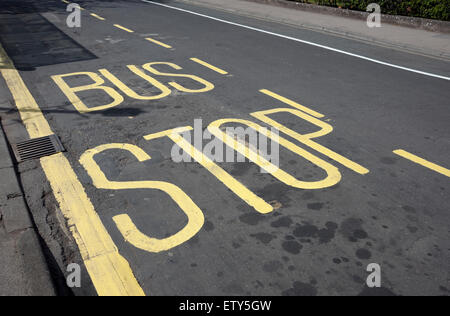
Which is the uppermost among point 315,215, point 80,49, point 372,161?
point 80,49

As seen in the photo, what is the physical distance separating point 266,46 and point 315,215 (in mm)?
8129

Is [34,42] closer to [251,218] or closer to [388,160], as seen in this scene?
→ [251,218]

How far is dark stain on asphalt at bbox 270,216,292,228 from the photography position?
3.97 m

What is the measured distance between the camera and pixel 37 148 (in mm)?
5426

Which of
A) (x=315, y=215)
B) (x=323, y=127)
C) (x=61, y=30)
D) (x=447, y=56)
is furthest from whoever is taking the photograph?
(x=61, y=30)

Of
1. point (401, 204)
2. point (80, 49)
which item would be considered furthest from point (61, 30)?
point (401, 204)

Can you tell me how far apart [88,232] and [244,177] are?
188 centimetres

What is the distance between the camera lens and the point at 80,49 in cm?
1078

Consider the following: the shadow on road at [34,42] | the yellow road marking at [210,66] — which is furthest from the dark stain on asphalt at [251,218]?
the shadow on road at [34,42]

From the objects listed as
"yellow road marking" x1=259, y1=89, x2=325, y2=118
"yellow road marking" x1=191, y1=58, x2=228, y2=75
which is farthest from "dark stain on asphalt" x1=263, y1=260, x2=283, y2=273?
"yellow road marking" x1=191, y1=58, x2=228, y2=75

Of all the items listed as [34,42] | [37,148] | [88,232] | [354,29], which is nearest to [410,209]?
[88,232]

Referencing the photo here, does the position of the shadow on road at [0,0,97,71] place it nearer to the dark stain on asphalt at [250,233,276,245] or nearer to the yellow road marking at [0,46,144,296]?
the yellow road marking at [0,46,144,296]

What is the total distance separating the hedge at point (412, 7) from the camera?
13.1m

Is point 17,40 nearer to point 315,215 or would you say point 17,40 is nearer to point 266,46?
point 266,46
